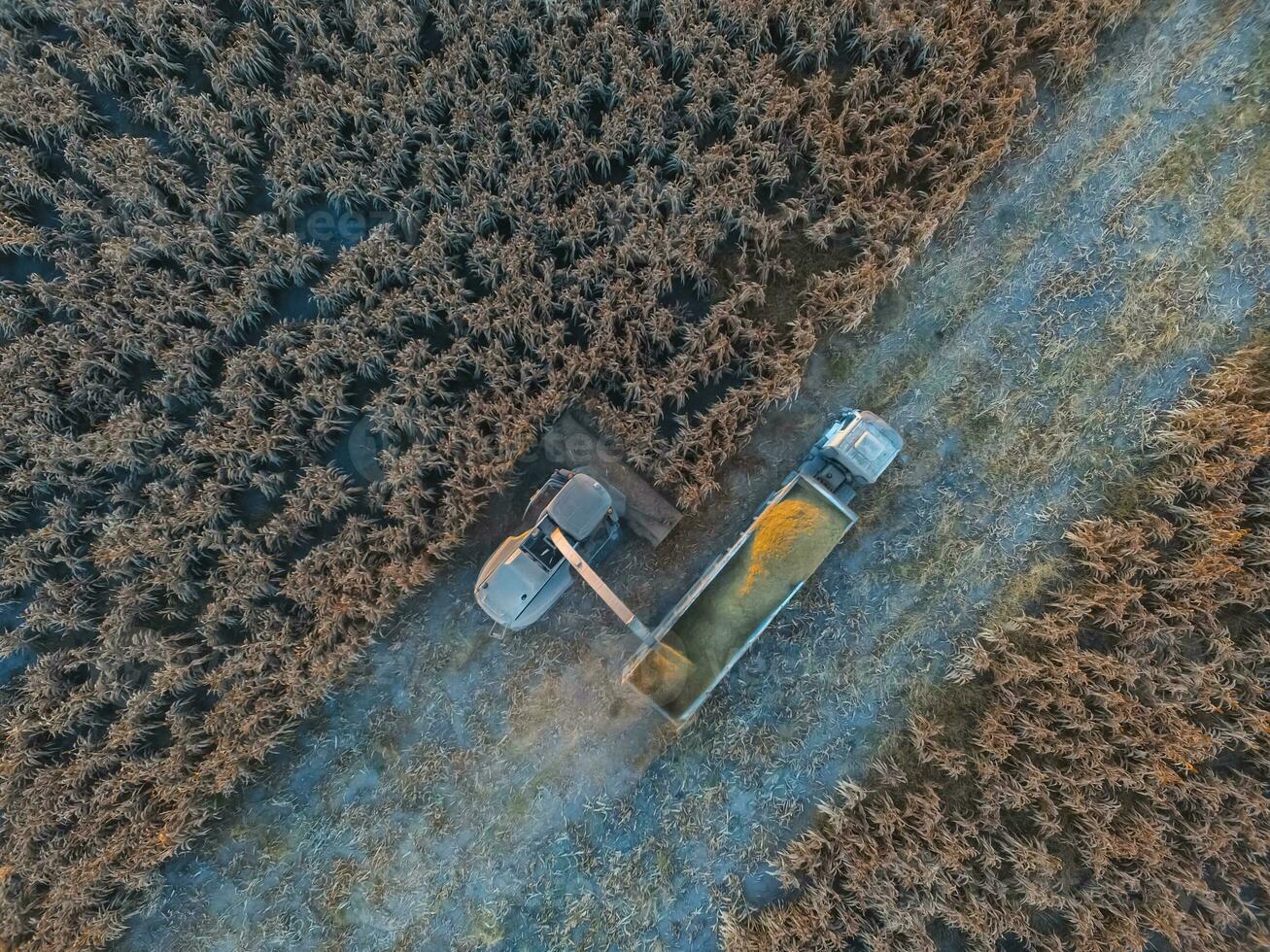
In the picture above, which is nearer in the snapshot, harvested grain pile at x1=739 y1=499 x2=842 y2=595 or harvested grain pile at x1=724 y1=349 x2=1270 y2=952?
harvested grain pile at x1=724 y1=349 x2=1270 y2=952

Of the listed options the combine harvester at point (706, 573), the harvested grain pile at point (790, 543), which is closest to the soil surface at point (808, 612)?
the combine harvester at point (706, 573)

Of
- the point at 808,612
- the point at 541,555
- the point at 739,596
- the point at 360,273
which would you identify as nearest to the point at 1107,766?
the point at 808,612

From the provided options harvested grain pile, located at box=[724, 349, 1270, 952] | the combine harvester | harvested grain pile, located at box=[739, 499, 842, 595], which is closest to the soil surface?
harvested grain pile, located at box=[724, 349, 1270, 952]

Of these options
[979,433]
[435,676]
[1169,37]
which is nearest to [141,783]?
[435,676]

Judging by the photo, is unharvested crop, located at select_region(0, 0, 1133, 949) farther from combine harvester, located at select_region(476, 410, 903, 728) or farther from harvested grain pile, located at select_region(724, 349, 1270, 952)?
harvested grain pile, located at select_region(724, 349, 1270, 952)

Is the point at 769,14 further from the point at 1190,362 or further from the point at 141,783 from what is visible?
the point at 141,783

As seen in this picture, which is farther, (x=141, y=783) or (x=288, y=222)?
(x=288, y=222)

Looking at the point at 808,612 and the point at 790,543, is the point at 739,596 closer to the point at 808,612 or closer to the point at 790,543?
the point at 790,543
